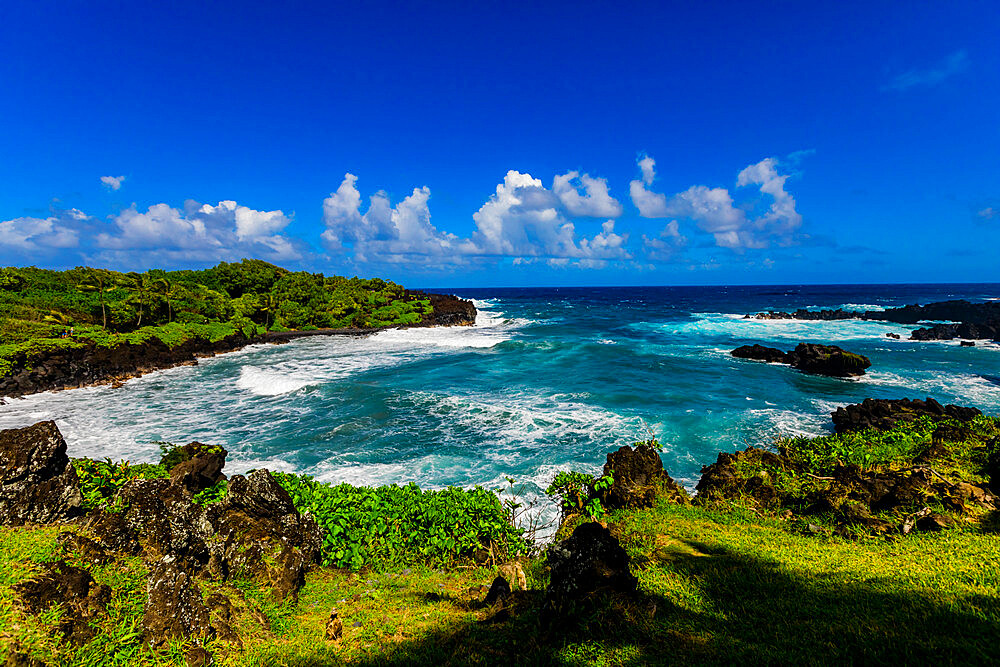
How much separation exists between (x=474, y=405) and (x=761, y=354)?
79.1ft

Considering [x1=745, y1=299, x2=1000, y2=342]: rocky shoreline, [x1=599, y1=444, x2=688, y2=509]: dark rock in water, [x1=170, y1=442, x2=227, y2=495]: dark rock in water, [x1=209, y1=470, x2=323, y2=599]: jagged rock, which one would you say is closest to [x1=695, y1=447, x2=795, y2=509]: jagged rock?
[x1=599, y1=444, x2=688, y2=509]: dark rock in water

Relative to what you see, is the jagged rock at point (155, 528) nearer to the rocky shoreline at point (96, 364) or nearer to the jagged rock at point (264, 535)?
the jagged rock at point (264, 535)

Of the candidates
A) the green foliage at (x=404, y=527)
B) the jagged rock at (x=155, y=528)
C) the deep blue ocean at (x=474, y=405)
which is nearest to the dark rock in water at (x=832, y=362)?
the deep blue ocean at (x=474, y=405)

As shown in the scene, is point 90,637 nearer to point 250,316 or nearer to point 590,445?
point 590,445

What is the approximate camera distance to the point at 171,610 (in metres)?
4.68

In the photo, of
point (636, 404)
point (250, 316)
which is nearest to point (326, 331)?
point (250, 316)

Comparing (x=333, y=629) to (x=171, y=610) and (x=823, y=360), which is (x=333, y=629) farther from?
(x=823, y=360)

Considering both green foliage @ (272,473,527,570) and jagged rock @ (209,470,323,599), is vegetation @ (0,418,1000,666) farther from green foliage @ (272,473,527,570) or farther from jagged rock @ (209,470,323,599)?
jagged rock @ (209,470,323,599)

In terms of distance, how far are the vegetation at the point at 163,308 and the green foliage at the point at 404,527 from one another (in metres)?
28.3

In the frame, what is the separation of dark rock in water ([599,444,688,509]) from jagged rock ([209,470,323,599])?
6.00 meters

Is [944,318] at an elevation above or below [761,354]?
above

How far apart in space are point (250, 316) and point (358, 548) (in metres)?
50.1

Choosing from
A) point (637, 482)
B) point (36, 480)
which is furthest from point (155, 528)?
point (637, 482)

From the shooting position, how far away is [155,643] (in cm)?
447
